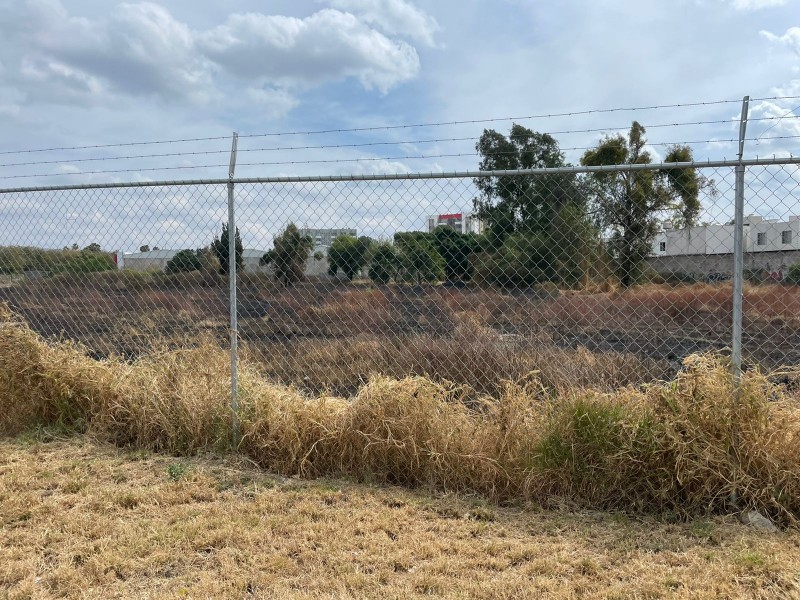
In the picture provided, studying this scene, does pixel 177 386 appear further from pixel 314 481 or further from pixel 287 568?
pixel 287 568

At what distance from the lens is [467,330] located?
7664mm

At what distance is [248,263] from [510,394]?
2.63m

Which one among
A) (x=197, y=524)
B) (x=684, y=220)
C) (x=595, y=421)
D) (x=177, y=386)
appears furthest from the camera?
(x=177, y=386)

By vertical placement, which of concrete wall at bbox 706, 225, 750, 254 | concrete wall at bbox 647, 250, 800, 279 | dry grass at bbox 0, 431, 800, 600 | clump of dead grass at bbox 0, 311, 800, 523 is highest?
concrete wall at bbox 706, 225, 750, 254

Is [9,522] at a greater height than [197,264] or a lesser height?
lesser

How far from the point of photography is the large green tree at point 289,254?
Result: 4898 millimetres

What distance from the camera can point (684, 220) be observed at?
3.96m

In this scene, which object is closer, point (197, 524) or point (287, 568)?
point (287, 568)

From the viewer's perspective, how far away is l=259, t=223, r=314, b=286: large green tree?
4.90 meters

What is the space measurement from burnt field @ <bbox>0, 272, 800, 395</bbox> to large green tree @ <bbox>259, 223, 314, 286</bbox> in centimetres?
41

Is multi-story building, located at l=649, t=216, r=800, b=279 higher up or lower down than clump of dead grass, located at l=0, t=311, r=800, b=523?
higher up

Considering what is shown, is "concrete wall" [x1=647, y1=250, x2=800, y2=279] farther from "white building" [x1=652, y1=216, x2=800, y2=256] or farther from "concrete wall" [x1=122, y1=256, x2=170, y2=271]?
"concrete wall" [x1=122, y1=256, x2=170, y2=271]

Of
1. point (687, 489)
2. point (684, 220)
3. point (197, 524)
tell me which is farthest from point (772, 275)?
point (197, 524)

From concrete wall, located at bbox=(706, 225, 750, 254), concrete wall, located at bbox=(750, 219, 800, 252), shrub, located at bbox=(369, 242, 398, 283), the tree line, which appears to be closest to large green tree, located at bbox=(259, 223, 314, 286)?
the tree line
